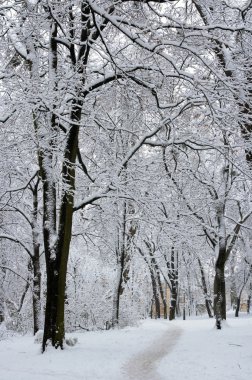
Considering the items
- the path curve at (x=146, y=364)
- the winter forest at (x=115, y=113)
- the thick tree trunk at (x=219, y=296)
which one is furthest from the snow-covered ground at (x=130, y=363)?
the thick tree trunk at (x=219, y=296)

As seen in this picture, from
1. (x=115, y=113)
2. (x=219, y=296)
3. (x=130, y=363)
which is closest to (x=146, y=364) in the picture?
(x=130, y=363)

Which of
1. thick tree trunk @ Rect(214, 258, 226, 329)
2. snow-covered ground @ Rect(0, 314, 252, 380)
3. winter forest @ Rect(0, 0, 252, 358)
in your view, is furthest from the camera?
thick tree trunk @ Rect(214, 258, 226, 329)

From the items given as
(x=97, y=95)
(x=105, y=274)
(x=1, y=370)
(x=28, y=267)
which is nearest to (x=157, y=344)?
(x=1, y=370)

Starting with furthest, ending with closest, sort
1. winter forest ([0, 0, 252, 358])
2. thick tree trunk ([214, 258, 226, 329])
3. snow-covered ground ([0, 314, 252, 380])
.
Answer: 1. thick tree trunk ([214, 258, 226, 329])
2. winter forest ([0, 0, 252, 358])
3. snow-covered ground ([0, 314, 252, 380])

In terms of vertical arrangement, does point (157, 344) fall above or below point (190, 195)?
below

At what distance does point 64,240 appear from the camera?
10133 mm

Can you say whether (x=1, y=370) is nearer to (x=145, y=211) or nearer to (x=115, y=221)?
(x=145, y=211)

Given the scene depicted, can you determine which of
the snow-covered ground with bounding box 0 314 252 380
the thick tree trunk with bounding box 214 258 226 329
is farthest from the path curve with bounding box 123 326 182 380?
the thick tree trunk with bounding box 214 258 226 329

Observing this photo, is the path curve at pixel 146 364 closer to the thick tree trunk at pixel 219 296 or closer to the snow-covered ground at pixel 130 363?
the snow-covered ground at pixel 130 363

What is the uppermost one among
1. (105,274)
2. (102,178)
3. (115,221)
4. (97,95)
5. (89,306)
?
(97,95)

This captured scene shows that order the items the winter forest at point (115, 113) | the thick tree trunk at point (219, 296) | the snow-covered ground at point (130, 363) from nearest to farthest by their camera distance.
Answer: the snow-covered ground at point (130, 363)
the winter forest at point (115, 113)
the thick tree trunk at point (219, 296)

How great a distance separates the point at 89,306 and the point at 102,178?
16.5 meters

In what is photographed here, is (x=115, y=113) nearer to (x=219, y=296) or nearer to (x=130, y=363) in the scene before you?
(x=130, y=363)

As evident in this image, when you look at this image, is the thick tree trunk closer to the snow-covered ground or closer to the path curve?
the snow-covered ground
